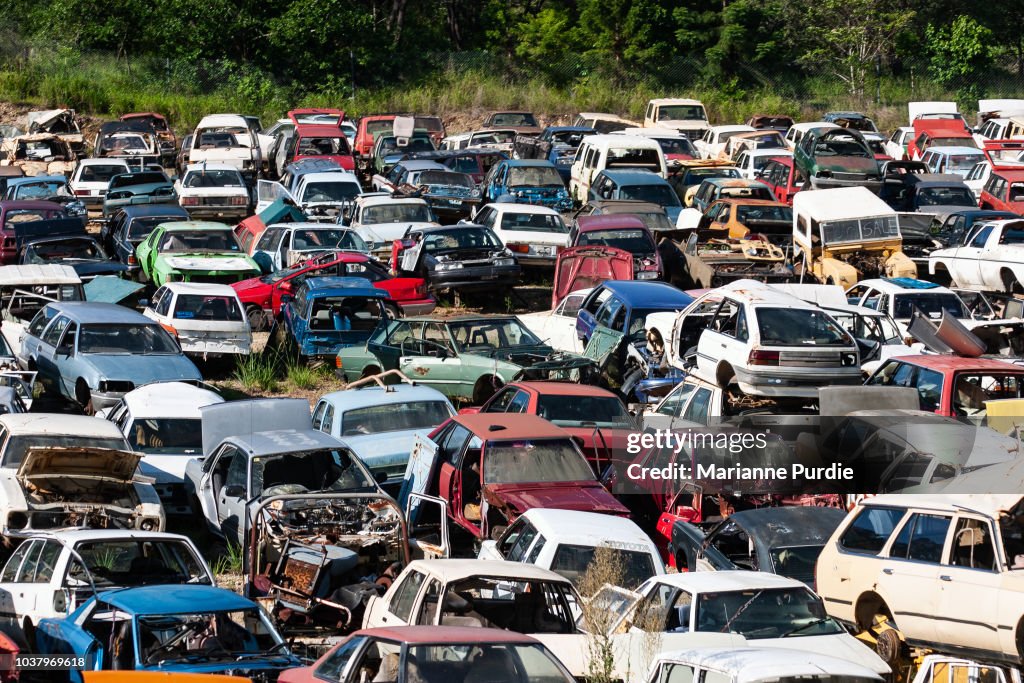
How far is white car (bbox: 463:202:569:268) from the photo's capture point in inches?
1150

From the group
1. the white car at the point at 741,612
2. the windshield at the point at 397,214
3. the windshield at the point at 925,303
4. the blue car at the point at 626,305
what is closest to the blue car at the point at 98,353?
the blue car at the point at 626,305

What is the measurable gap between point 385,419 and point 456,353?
3312 mm

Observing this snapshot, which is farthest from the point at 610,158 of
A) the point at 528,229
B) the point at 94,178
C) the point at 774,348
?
the point at 774,348

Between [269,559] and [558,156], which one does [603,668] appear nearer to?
[269,559]

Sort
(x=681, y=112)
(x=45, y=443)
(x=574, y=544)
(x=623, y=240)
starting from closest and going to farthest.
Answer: (x=574, y=544)
(x=45, y=443)
(x=623, y=240)
(x=681, y=112)

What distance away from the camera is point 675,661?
32.0ft

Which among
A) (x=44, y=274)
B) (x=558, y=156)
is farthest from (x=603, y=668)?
(x=558, y=156)

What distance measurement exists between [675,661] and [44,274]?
18682mm

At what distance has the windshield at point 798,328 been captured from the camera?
19.0 meters

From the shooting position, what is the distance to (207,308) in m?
24.6

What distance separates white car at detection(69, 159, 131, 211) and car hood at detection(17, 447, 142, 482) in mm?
19579

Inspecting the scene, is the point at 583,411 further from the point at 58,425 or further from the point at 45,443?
the point at 45,443

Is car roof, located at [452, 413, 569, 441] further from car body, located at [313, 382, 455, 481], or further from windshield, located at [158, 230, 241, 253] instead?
windshield, located at [158, 230, 241, 253]

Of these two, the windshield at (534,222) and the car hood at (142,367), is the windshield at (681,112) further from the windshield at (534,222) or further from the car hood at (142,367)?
the car hood at (142,367)
